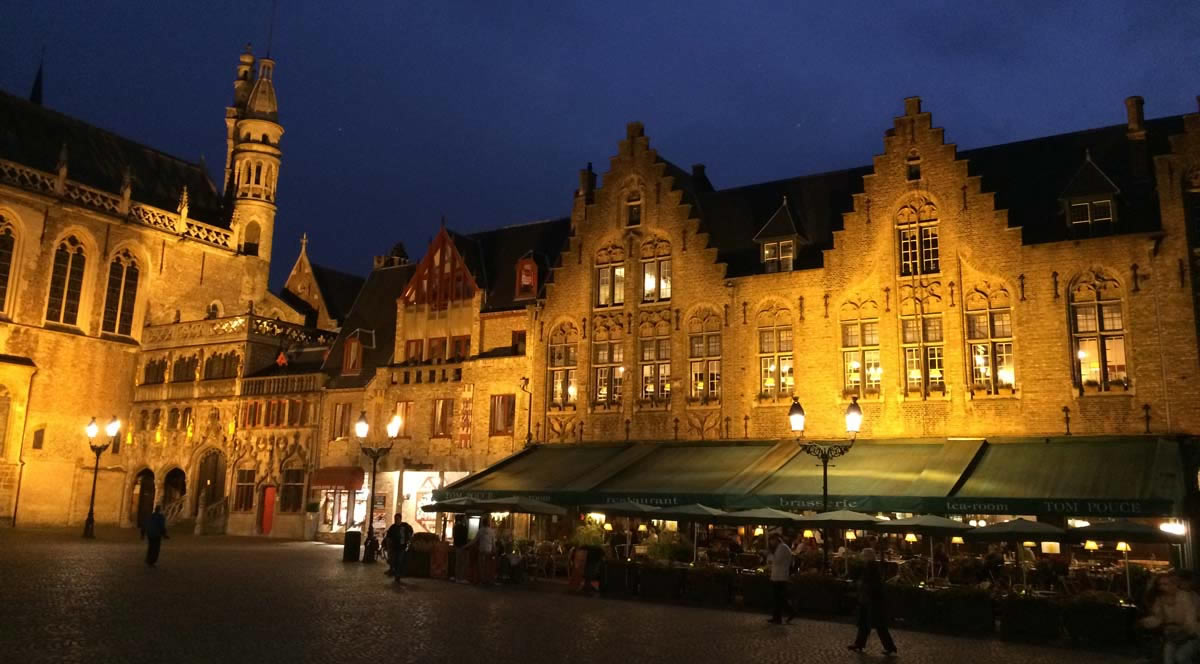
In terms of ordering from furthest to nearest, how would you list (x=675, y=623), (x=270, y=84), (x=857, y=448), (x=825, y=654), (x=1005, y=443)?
(x=270, y=84), (x=857, y=448), (x=1005, y=443), (x=675, y=623), (x=825, y=654)

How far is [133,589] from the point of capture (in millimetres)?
18766

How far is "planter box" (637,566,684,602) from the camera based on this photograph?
72.8 feet

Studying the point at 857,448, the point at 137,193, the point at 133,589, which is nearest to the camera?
the point at 133,589

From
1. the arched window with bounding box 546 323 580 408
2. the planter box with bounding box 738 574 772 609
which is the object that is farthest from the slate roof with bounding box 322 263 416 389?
the planter box with bounding box 738 574 772 609

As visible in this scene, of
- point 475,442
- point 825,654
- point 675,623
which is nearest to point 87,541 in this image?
point 475,442

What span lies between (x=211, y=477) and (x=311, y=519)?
8.22m

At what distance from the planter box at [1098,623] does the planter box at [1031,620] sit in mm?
260

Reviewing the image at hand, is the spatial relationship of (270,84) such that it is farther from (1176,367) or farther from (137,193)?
(1176,367)

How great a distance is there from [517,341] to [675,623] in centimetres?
1886

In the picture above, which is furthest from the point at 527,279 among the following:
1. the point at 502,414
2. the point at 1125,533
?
the point at 1125,533

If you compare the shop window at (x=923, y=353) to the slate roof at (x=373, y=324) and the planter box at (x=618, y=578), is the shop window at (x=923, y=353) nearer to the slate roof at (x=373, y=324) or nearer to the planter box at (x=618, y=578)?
the planter box at (x=618, y=578)

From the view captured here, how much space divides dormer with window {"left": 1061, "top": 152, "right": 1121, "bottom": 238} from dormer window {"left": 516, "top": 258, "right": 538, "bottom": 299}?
18325 mm

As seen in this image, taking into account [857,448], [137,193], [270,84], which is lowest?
[857,448]

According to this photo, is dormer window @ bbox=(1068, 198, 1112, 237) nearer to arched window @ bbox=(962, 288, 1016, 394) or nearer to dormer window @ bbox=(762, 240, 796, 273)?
arched window @ bbox=(962, 288, 1016, 394)
